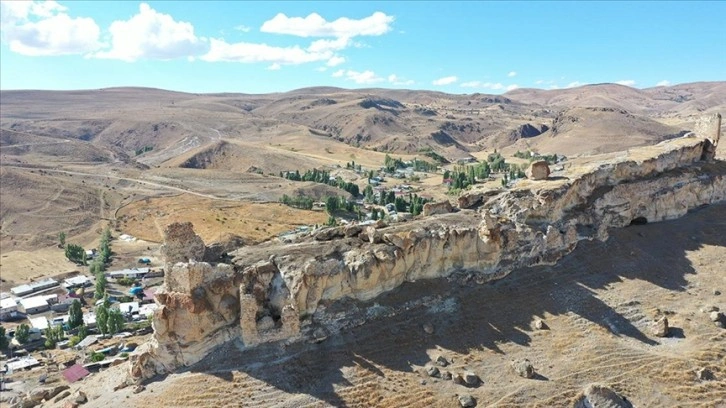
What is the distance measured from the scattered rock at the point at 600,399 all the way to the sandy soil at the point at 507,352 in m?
0.48

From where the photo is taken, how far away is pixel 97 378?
33906mm

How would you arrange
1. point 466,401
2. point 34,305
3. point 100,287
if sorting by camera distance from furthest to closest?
point 100,287, point 34,305, point 466,401

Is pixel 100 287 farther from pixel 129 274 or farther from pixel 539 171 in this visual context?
pixel 539 171

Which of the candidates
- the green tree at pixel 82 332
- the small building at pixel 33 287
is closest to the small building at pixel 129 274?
the small building at pixel 33 287

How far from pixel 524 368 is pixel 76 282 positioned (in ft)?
212

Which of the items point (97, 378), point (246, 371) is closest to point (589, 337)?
point (246, 371)

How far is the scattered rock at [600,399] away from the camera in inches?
1083

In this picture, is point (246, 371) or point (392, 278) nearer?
point (246, 371)

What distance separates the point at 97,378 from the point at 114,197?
93.9 metres

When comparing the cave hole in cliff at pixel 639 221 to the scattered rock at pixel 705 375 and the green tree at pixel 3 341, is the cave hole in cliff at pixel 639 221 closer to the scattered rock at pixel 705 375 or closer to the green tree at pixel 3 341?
the scattered rock at pixel 705 375

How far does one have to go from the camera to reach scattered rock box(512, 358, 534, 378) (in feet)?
94.2

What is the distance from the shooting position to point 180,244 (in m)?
30.7

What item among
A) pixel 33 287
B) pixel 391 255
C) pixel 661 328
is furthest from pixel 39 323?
pixel 661 328

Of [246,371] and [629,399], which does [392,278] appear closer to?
[246,371]
